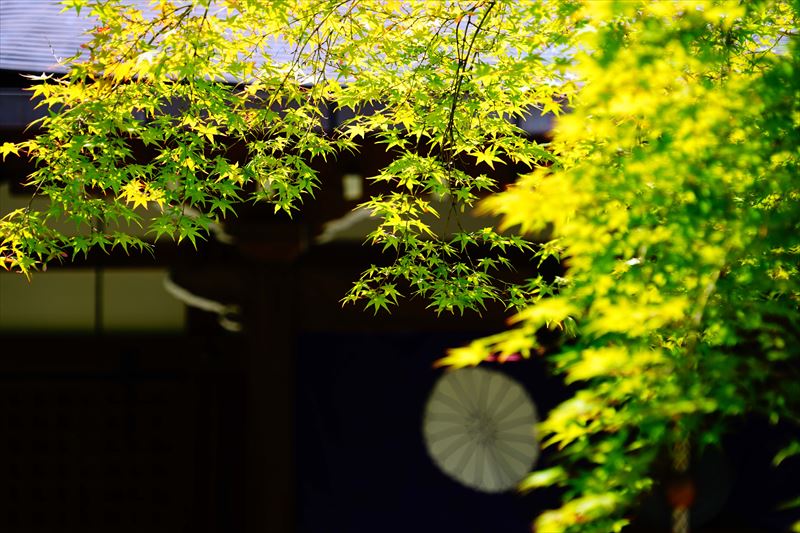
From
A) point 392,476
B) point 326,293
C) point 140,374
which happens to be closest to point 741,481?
point 392,476

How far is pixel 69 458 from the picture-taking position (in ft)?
23.1

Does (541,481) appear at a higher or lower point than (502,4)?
lower

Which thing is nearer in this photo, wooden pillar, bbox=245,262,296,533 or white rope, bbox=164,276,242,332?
Answer: wooden pillar, bbox=245,262,296,533

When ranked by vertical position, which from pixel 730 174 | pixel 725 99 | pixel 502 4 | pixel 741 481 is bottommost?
pixel 741 481

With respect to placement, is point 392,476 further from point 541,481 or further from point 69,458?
point 541,481

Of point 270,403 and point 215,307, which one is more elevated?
point 215,307

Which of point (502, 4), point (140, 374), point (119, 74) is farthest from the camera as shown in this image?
point (140, 374)

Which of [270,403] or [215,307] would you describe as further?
[215,307]

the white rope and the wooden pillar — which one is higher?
the white rope

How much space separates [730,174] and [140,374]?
552 cm

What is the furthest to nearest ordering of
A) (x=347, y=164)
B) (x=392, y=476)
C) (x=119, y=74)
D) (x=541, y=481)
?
(x=392, y=476), (x=347, y=164), (x=119, y=74), (x=541, y=481)

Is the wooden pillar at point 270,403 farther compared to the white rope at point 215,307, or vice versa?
the white rope at point 215,307

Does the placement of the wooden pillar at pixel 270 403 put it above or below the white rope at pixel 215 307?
below

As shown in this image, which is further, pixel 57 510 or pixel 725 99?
pixel 57 510
